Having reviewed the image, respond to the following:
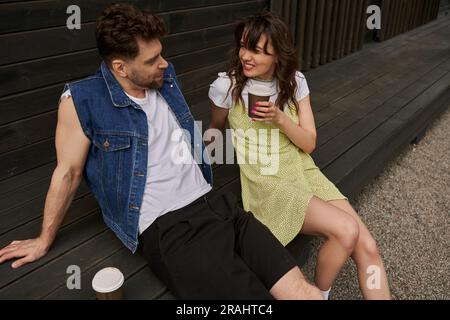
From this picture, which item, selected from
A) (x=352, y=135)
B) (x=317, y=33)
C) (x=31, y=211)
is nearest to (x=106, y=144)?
(x=31, y=211)

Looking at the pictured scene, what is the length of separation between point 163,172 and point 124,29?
603mm

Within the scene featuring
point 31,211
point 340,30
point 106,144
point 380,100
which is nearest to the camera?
point 106,144

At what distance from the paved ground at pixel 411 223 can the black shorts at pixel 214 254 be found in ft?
3.44

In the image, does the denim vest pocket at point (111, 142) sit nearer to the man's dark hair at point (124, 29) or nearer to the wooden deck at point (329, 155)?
the man's dark hair at point (124, 29)

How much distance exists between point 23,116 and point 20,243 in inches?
38.1

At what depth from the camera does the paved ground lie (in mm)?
2627

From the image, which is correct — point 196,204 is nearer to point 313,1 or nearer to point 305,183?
point 305,183

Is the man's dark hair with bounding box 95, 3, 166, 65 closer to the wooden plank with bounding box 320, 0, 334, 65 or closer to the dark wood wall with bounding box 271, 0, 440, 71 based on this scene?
the dark wood wall with bounding box 271, 0, 440, 71

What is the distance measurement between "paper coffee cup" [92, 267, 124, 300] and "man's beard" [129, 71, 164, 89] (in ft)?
2.52

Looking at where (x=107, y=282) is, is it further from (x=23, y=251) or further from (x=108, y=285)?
(x=23, y=251)

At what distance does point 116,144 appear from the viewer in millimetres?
1790

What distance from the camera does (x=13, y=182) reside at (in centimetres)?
258
